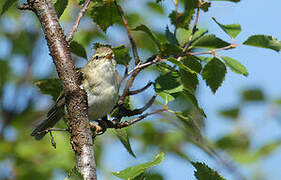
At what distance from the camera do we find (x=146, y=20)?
4477mm

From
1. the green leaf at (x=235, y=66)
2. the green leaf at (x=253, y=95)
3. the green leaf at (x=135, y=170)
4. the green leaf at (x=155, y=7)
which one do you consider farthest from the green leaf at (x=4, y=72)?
the green leaf at (x=135, y=170)

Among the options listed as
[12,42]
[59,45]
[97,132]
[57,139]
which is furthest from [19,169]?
[59,45]

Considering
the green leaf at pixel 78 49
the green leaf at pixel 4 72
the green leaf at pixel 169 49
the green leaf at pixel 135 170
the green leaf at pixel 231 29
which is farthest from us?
the green leaf at pixel 4 72

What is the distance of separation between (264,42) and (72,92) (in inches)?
45.9

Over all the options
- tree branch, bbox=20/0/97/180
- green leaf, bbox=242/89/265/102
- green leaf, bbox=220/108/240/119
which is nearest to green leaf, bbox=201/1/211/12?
tree branch, bbox=20/0/97/180

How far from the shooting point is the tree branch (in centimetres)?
155

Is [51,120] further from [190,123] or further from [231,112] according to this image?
[231,112]

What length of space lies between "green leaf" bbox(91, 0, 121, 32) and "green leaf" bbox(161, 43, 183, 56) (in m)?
0.41

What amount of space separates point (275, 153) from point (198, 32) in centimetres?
212

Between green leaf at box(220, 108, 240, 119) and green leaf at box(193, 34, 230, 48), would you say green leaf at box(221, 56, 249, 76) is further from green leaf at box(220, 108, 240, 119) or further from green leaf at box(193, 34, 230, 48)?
green leaf at box(220, 108, 240, 119)

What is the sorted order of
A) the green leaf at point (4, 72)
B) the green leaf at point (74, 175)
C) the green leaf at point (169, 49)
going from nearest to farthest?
the green leaf at point (74, 175)
the green leaf at point (169, 49)
the green leaf at point (4, 72)

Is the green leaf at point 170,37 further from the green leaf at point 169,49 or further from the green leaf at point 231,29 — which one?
the green leaf at point 231,29

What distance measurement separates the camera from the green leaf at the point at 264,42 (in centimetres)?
223

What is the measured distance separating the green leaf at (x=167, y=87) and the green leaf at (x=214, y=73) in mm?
196
